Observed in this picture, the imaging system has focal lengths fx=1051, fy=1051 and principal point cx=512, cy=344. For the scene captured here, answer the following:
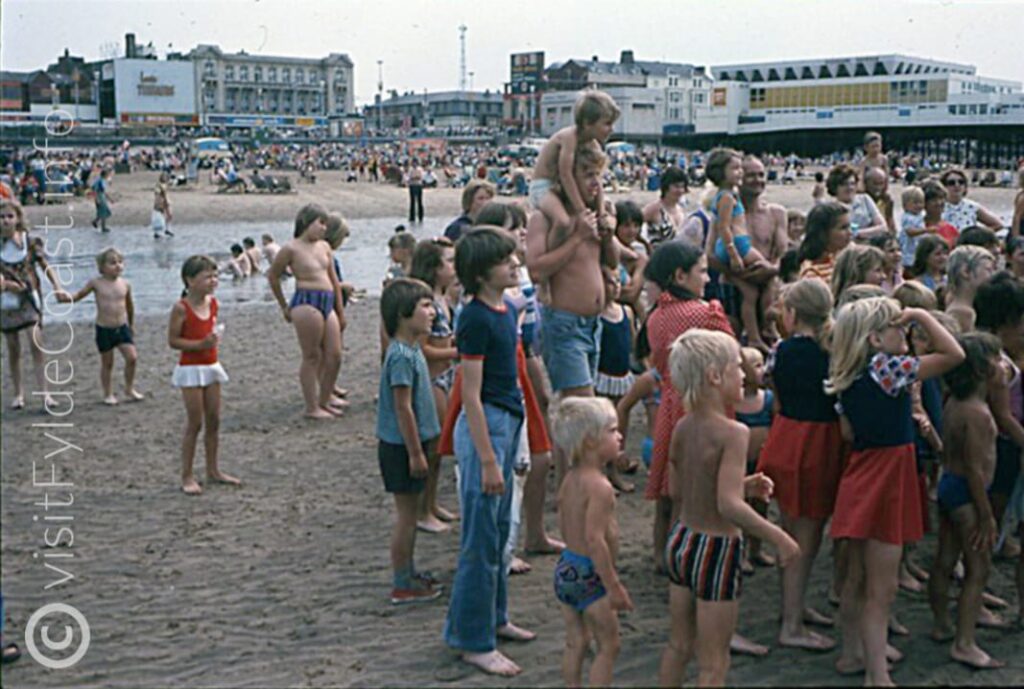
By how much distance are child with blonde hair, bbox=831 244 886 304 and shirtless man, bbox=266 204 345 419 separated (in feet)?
17.0

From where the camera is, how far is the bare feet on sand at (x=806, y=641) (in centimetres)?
474

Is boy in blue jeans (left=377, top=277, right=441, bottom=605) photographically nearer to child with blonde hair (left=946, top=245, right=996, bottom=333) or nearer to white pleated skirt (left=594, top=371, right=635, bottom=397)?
white pleated skirt (left=594, top=371, right=635, bottom=397)

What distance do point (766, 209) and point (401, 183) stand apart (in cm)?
5047

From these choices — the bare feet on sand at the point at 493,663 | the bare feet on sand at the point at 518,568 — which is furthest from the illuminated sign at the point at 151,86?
the bare feet on sand at the point at 493,663

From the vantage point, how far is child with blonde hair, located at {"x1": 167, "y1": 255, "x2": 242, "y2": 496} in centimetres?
758

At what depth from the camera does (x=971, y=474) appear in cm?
475

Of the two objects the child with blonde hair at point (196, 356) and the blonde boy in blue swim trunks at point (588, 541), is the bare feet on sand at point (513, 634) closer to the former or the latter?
the blonde boy in blue swim trunks at point (588, 541)

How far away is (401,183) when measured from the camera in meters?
56.8

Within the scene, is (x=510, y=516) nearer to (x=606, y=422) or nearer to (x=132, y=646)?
(x=606, y=422)

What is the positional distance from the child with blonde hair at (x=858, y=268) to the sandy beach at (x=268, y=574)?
5.39 feet

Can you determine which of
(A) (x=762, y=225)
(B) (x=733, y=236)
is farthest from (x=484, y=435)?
(A) (x=762, y=225)

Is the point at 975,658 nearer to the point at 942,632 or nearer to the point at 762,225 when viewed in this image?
the point at 942,632

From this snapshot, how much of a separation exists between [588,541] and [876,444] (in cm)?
137

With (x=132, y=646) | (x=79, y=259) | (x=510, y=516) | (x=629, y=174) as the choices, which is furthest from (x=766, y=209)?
(x=629, y=174)
